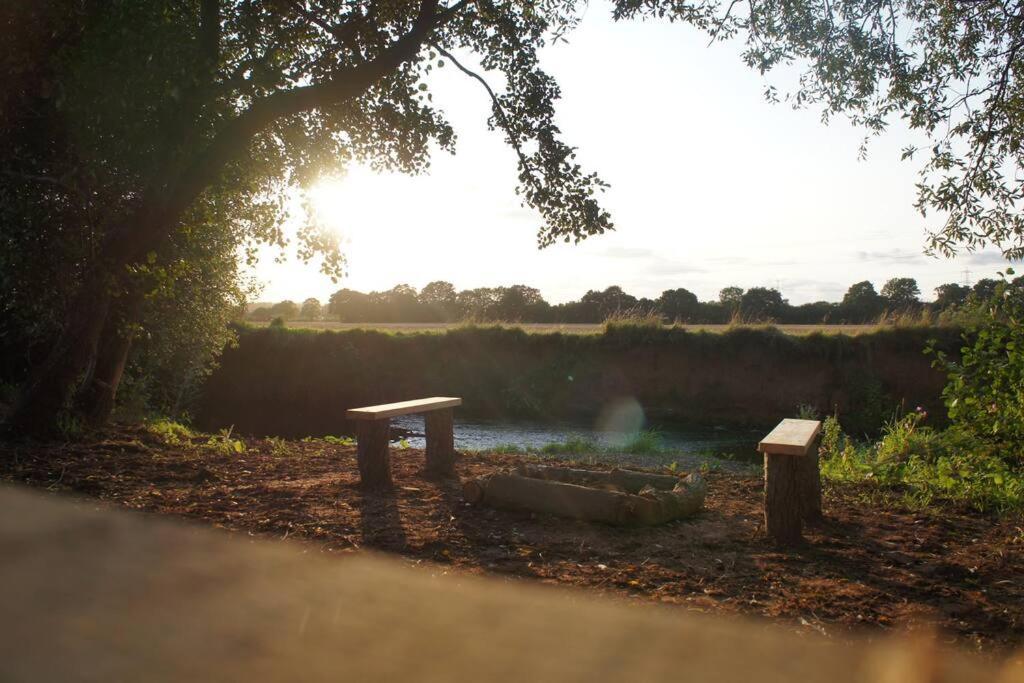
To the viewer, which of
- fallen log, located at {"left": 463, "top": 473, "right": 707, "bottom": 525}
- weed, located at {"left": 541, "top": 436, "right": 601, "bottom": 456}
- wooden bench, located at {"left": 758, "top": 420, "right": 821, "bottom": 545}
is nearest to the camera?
wooden bench, located at {"left": 758, "top": 420, "right": 821, "bottom": 545}

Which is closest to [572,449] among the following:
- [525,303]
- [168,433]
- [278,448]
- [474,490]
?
[278,448]

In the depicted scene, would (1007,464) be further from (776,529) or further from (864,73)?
(864,73)

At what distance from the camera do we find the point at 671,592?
427 centimetres

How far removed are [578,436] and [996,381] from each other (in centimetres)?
991

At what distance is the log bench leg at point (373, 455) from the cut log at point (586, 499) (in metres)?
1.07

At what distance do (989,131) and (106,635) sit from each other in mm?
8476

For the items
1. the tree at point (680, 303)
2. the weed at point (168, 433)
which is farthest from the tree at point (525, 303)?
the weed at point (168, 433)

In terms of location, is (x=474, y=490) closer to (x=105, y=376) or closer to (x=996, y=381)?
(x=996, y=381)

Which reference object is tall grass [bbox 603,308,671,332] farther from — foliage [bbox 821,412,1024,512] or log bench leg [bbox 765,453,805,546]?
log bench leg [bbox 765,453,805,546]

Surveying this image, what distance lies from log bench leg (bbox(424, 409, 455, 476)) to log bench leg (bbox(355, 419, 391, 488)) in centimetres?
79

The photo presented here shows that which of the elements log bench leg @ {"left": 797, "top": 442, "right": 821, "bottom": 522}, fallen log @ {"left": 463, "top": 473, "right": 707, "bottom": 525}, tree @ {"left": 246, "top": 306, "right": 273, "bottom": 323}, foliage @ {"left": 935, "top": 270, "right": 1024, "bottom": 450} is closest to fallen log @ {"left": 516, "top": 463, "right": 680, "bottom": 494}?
fallen log @ {"left": 463, "top": 473, "right": 707, "bottom": 525}

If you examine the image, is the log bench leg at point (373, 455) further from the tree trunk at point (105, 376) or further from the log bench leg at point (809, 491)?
the tree trunk at point (105, 376)

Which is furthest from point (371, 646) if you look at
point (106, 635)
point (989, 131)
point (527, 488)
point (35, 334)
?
point (35, 334)

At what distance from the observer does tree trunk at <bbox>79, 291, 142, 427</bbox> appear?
392 inches
